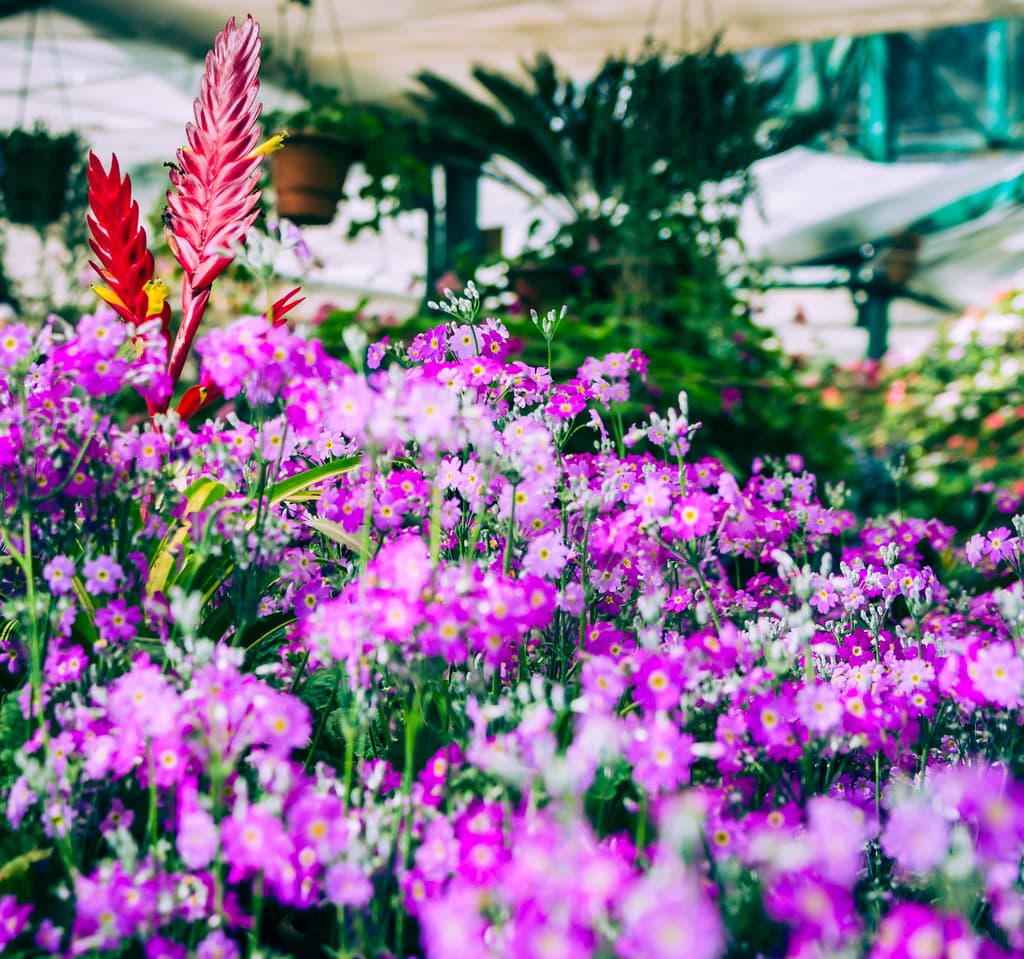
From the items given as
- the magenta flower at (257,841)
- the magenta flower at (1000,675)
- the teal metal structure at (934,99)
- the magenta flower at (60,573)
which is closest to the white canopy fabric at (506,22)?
the teal metal structure at (934,99)

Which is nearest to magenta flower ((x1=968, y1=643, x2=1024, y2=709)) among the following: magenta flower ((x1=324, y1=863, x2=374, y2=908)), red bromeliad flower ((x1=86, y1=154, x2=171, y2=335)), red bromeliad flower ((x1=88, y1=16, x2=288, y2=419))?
magenta flower ((x1=324, y1=863, x2=374, y2=908))

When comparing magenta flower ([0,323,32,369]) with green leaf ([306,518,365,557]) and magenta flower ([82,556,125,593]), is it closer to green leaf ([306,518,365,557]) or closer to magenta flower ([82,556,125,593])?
magenta flower ([82,556,125,593])

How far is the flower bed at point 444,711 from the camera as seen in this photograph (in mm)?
844

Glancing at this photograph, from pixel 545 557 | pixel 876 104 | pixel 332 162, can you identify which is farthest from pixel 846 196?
→ pixel 545 557

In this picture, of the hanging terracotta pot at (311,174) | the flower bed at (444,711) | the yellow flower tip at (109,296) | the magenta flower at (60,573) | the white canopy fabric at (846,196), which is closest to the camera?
the flower bed at (444,711)

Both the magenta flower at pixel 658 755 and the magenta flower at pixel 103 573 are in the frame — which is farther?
the magenta flower at pixel 103 573

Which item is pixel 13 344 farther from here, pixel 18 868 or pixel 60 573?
pixel 18 868

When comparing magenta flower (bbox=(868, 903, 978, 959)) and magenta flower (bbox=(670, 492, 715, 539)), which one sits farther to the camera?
magenta flower (bbox=(670, 492, 715, 539))

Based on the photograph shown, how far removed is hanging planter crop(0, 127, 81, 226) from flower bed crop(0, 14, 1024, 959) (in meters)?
4.07

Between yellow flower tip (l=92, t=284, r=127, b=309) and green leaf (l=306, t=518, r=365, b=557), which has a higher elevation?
yellow flower tip (l=92, t=284, r=127, b=309)

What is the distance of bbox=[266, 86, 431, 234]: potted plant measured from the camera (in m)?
4.73

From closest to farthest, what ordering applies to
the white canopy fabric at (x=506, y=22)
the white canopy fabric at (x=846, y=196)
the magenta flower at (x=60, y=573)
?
the magenta flower at (x=60, y=573) < the white canopy fabric at (x=506, y=22) < the white canopy fabric at (x=846, y=196)

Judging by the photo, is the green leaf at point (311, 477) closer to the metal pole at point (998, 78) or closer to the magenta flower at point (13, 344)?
the magenta flower at point (13, 344)

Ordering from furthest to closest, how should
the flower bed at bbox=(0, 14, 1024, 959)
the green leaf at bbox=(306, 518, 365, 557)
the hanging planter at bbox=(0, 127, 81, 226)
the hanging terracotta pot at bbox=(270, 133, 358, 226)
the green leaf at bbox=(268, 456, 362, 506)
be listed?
1. the hanging planter at bbox=(0, 127, 81, 226)
2. the hanging terracotta pot at bbox=(270, 133, 358, 226)
3. the green leaf at bbox=(268, 456, 362, 506)
4. the green leaf at bbox=(306, 518, 365, 557)
5. the flower bed at bbox=(0, 14, 1024, 959)
